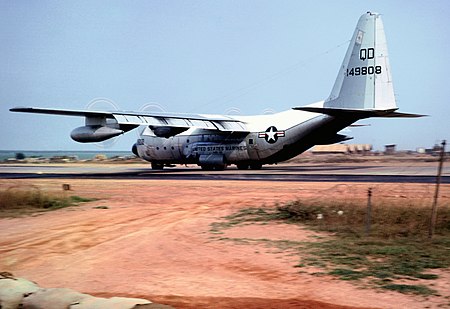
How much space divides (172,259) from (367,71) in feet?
86.3

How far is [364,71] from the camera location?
1398 inches

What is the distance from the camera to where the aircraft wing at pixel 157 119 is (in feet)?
130

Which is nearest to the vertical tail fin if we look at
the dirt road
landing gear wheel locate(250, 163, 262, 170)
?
landing gear wheel locate(250, 163, 262, 170)

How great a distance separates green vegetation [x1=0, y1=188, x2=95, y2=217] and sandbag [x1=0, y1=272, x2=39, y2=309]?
1223 centimetres

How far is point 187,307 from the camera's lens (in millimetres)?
8984

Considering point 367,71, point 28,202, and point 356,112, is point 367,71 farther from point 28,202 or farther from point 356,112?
point 28,202

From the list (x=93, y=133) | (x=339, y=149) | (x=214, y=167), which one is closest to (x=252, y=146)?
(x=214, y=167)

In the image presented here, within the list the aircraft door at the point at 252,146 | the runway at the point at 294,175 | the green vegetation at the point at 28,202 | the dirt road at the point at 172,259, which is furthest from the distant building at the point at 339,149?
the green vegetation at the point at 28,202

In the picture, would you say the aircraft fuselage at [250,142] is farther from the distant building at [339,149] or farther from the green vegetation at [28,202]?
the distant building at [339,149]

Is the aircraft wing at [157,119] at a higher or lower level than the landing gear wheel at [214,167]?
higher

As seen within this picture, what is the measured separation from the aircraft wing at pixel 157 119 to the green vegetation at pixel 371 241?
23721 millimetres

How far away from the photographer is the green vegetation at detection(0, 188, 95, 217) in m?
20.5

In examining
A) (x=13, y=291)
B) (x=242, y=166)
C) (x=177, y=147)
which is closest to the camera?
(x=13, y=291)

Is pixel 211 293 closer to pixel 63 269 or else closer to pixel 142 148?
pixel 63 269
